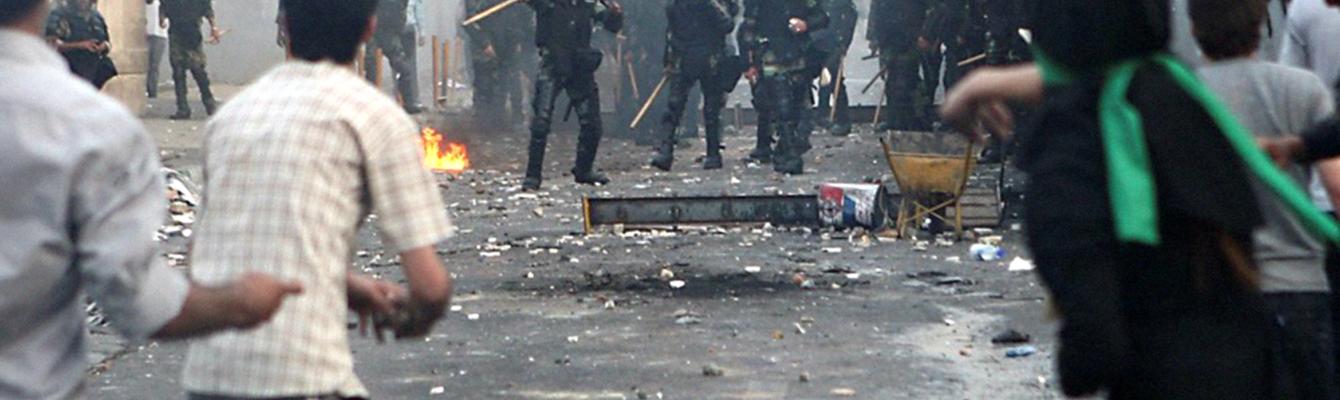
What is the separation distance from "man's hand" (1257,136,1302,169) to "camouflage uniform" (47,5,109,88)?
14.1 m

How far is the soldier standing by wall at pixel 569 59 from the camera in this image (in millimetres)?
16609

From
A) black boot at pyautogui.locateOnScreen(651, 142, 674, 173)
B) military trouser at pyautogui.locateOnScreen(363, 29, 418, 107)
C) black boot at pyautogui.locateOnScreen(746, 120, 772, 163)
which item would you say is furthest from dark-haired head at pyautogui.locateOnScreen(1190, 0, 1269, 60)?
military trouser at pyautogui.locateOnScreen(363, 29, 418, 107)

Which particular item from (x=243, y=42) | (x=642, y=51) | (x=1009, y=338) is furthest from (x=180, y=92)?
(x=1009, y=338)

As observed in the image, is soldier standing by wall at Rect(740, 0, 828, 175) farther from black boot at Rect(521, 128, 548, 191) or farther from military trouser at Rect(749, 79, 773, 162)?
black boot at Rect(521, 128, 548, 191)

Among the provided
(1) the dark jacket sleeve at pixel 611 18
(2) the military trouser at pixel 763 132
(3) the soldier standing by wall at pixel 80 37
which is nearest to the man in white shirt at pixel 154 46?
(3) the soldier standing by wall at pixel 80 37

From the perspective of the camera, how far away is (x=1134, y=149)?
3654mm

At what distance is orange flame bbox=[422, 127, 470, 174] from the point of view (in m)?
20.1

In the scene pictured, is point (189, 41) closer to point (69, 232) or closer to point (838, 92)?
point (838, 92)

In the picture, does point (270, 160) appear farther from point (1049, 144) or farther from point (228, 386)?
point (1049, 144)

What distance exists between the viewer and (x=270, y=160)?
4.14 metres

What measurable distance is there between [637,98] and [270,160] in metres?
21.0

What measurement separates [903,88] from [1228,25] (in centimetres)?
1680

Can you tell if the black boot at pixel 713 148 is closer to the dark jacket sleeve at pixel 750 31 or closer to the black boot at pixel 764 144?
the black boot at pixel 764 144

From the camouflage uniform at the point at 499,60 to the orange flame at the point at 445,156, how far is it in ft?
16.8
